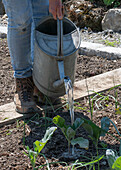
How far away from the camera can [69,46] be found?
189 cm

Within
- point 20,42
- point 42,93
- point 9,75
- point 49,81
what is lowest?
point 9,75

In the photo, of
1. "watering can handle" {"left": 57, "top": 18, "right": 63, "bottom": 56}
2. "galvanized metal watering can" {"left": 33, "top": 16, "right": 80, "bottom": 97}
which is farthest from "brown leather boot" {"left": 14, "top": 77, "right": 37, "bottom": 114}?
"watering can handle" {"left": 57, "top": 18, "right": 63, "bottom": 56}

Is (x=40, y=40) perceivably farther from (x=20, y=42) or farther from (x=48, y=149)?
(x=48, y=149)

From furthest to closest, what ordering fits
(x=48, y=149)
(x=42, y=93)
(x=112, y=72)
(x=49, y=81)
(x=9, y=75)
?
(x=9, y=75) → (x=112, y=72) → (x=42, y=93) → (x=49, y=81) → (x=48, y=149)

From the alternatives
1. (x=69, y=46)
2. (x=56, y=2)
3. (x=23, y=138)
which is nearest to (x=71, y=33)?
(x=69, y=46)

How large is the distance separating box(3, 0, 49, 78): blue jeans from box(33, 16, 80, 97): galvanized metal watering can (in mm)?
142

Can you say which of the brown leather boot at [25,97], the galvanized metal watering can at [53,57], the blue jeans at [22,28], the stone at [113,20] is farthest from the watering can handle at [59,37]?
the stone at [113,20]

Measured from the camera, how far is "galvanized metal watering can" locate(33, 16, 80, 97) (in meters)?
1.84

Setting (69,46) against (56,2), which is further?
(69,46)

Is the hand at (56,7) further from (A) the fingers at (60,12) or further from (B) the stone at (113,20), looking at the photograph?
(B) the stone at (113,20)

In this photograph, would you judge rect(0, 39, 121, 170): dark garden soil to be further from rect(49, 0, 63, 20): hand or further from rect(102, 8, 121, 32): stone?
rect(102, 8, 121, 32): stone

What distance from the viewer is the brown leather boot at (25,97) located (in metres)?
2.16

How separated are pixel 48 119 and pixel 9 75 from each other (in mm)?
1142

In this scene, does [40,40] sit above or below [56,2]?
below
